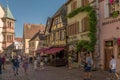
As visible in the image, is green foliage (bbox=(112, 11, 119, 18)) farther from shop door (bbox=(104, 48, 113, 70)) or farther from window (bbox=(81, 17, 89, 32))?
window (bbox=(81, 17, 89, 32))

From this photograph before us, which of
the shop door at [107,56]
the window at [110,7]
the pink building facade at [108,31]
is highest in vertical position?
the window at [110,7]

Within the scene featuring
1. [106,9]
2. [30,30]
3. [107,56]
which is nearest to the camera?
[107,56]

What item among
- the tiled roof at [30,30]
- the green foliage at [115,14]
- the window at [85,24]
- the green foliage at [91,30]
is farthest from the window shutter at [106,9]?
the tiled roof at [30,30]

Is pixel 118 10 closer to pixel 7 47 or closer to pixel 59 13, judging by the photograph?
pixel 59 13

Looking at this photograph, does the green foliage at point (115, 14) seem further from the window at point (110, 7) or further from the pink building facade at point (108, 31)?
the window at point (110, 7)

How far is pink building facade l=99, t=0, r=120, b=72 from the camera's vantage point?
2580 centimetres

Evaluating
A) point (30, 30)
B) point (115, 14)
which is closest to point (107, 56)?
point (115, 14)

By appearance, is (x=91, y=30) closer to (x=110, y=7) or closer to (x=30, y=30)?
(x=110, y=7)

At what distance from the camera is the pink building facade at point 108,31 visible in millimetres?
25797

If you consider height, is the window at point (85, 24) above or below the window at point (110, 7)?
below

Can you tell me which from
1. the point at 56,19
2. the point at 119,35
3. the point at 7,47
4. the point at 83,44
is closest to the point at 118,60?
the point at 119,35

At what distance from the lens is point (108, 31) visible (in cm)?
2753

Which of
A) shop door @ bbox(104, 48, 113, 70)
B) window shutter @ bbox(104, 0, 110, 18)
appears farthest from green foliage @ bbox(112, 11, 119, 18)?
shop door @ bbox(104, 48, 113, 70)

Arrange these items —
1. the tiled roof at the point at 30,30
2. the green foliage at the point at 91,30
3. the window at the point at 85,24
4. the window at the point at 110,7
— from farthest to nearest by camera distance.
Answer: the tiled roof at the point at 30,30
the window at the point at 85,24
the green foliage at the point at 91,30
the window at the point at 110,7
